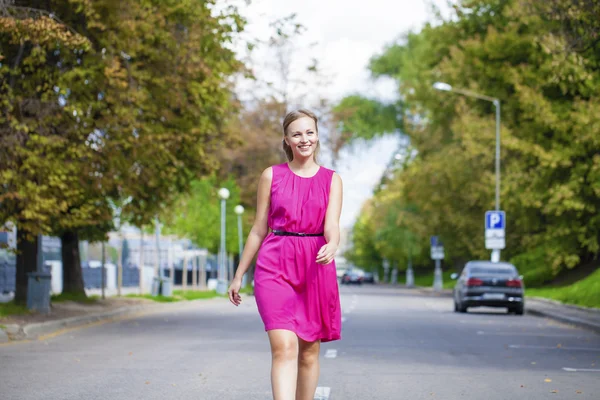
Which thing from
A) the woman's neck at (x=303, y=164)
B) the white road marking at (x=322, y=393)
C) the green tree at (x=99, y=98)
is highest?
the green tree at (x=99, y=98)

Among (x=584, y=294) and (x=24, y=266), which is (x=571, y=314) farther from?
(x=24, y=266)

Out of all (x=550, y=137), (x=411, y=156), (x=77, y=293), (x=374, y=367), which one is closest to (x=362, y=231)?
(x=411, y=156)

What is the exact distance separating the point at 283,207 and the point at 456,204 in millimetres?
42404

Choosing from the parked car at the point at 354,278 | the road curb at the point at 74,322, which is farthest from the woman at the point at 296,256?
the parked car at the point at 354,278

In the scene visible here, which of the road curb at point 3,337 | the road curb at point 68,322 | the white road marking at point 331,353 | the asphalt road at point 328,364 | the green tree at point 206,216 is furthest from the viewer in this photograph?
the green tree at point 206,216

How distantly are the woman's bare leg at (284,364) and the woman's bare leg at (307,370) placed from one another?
0.93ft

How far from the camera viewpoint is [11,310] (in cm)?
2105

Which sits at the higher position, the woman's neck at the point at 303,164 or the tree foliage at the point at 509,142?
the tree foliage at the point at 509,142

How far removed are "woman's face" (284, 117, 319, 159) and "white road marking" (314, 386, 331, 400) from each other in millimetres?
3555

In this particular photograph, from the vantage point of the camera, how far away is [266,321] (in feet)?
20.2

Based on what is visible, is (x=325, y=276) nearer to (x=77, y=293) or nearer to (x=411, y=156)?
(x=77, y=293)

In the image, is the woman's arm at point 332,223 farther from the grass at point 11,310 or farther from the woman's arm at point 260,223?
the grass at point 11,310

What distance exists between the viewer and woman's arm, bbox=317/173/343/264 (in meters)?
6.15

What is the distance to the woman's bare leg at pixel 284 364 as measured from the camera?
20.0 feet
